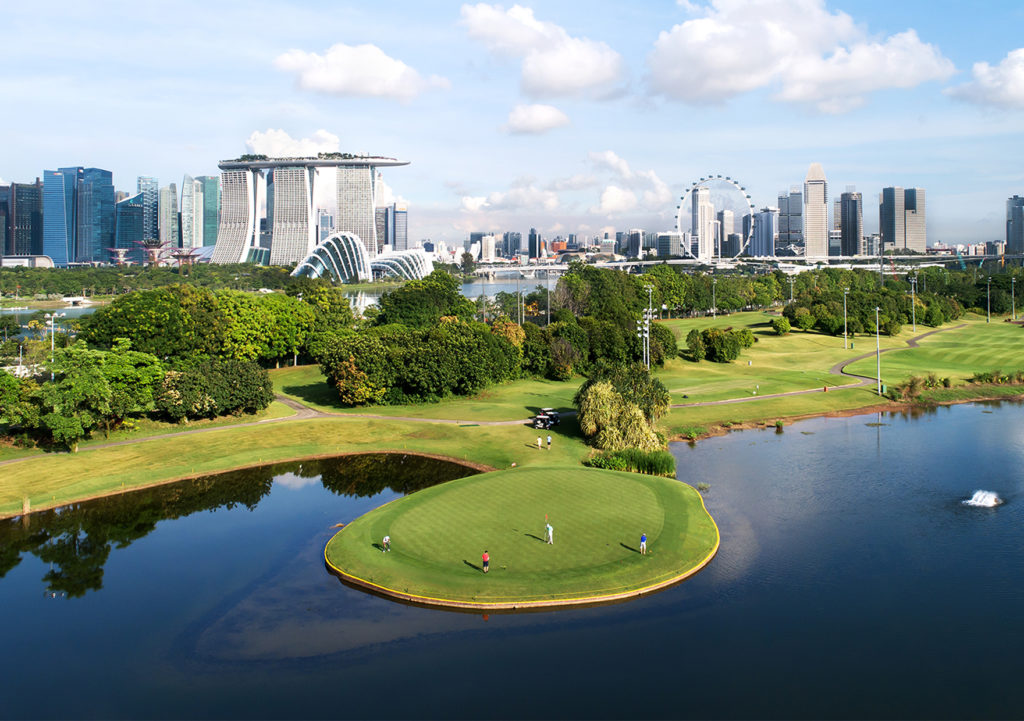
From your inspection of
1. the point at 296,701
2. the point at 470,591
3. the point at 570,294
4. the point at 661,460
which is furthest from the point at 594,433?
the point at 570,294

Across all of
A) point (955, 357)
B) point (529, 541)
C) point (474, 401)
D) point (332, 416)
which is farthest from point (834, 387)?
point (529, 541)

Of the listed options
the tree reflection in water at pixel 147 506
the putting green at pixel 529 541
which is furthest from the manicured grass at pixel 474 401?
the putting green at pixel 529 541

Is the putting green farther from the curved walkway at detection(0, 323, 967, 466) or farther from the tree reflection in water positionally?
the curved walkway at detection(0, 323, 967, 466)

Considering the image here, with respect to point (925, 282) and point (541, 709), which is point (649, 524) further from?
point (925, 282)

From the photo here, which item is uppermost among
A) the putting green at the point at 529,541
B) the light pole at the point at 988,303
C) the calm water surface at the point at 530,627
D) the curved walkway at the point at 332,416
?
the light pole at the point at 988,303

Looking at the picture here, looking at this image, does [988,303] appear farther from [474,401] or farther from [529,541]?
[529,541]

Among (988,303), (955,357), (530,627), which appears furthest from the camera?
(988,303)

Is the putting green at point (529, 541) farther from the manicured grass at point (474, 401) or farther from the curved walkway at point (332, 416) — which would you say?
the manicured grass at point (474, 401)
